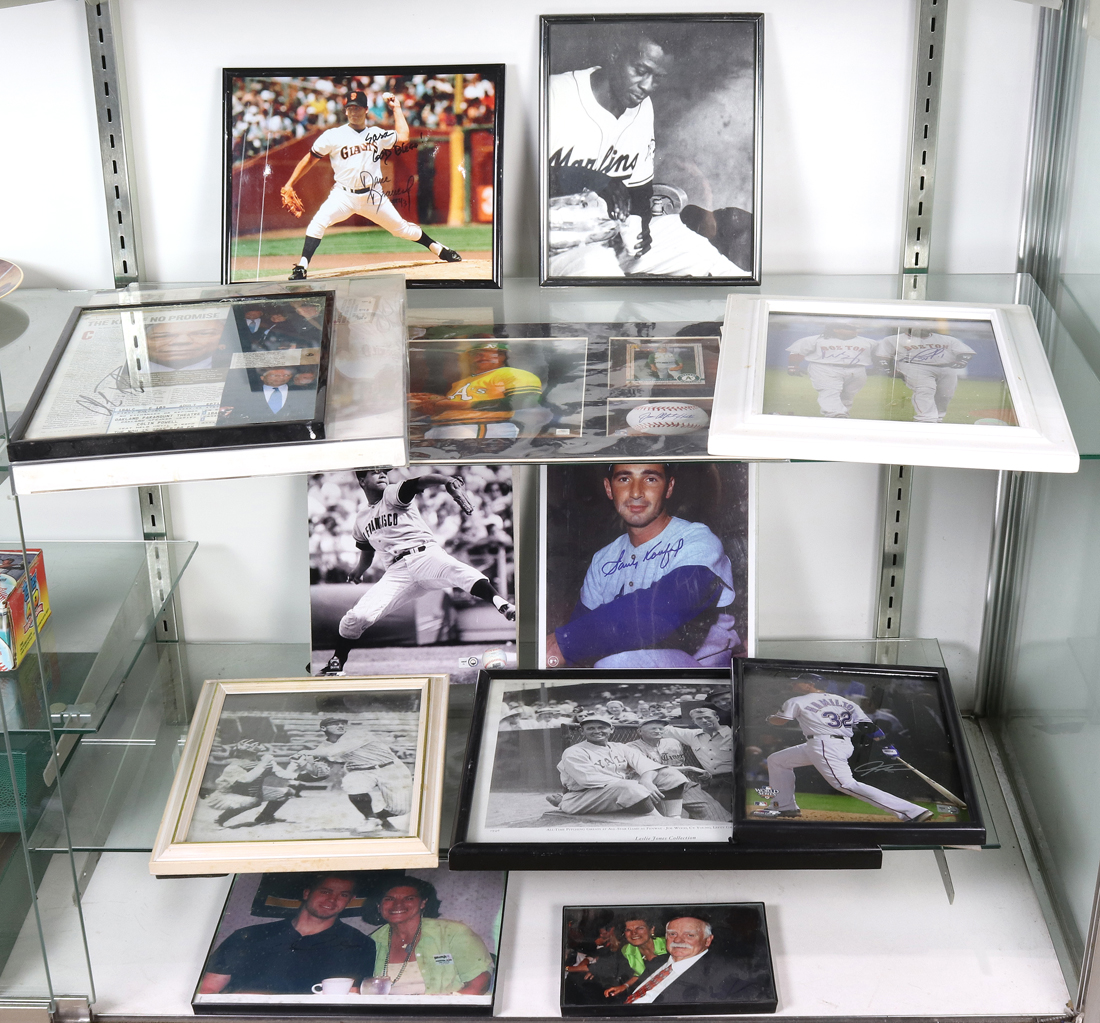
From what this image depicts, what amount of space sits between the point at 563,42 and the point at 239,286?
44cm

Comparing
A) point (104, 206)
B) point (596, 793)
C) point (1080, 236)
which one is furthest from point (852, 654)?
point (104, 206)

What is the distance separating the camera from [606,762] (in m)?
1.27

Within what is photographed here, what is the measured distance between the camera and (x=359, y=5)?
121 cm

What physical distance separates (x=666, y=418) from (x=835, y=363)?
0.56 feet

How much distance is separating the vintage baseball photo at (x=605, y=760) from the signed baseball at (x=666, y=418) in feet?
1.41

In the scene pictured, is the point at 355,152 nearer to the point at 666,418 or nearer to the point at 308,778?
the point at 666,418

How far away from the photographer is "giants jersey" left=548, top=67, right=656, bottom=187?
3.94 feet

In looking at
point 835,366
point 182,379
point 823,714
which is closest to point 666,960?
point 823,714

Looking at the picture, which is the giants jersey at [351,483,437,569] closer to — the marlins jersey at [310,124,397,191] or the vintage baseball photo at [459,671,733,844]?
the vintage baseball photo at [459,671,733,844]

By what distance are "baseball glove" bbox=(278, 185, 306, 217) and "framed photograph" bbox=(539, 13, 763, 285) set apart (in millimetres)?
272

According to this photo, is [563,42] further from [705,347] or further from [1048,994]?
[1048,994]

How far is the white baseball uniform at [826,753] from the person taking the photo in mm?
1174

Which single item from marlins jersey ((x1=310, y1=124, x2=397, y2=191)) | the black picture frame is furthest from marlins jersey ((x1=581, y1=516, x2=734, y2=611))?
marlins jersey ((x1=310, y1=124, x2=397, y2=191))

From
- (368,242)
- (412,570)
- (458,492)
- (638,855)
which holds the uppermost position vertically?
(368,242)
